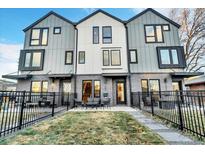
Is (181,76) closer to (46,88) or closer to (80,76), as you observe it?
(80,76)

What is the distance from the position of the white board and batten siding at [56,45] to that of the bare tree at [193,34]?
46.5 feet

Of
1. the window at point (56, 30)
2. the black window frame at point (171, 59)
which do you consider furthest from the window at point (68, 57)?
the black window frame at point (171, 59)

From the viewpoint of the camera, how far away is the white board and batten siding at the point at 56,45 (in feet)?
39.5

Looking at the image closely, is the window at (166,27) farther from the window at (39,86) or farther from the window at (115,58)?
the window at (39,86)

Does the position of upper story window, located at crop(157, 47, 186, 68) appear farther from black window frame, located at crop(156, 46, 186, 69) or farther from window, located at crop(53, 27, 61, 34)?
window, located at crop(53, 27, 61, 34)

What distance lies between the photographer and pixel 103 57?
38.8 feet

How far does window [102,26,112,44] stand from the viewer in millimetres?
12144

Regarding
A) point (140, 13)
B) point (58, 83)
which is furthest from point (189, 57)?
point (58, 83)

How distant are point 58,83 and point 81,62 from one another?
2.75 m

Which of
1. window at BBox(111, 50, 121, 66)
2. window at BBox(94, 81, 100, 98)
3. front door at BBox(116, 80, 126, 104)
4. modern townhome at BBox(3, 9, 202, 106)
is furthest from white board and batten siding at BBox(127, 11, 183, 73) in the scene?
window at BBox(94, 81, 100, 98)

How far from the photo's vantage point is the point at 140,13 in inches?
507

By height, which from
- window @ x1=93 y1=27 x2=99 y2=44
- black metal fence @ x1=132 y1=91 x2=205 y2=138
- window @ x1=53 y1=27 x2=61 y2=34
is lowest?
black metal fence @ x1=132 y1=91 x2=205 y2=138

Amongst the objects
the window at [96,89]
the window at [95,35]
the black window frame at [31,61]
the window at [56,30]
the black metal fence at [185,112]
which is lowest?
the black metal fence at [185,112]

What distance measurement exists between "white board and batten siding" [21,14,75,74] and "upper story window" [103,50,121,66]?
2.99m
